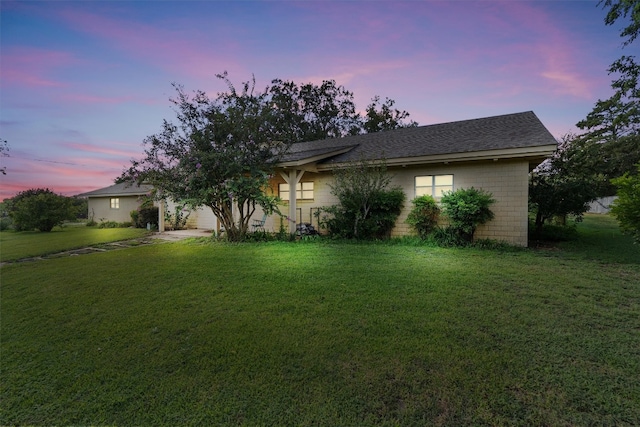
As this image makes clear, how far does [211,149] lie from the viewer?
8680 millimetres

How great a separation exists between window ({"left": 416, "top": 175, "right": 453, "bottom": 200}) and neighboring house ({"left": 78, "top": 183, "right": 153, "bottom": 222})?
17599 mm

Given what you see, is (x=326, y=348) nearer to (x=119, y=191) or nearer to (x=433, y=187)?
(x=433, y=187)

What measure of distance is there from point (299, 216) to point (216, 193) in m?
3.64

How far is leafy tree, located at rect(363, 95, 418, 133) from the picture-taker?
2845 cm

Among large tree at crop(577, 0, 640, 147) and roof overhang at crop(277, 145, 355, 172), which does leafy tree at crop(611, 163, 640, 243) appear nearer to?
roof overhang at crop(277, 145, 355, 172)

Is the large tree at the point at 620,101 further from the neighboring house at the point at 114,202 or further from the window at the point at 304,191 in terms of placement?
the neighboring house at the point at 114,202

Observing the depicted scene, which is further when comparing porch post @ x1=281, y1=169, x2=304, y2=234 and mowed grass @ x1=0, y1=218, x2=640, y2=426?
porch post @ x1=281, y1=169, x2=304, y2=234

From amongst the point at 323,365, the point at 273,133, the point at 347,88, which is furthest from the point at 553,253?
the point at 347,88

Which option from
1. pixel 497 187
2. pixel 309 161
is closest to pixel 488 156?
pixel 497 187

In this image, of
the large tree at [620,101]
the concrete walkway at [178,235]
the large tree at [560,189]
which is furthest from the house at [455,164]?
the large tree at [620,101]

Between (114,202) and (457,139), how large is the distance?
22824mm

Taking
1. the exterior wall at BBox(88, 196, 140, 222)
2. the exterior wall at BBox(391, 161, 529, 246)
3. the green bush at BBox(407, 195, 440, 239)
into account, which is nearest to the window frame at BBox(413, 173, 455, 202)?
the exterior wall at BBox(391, 161, 529, 246)

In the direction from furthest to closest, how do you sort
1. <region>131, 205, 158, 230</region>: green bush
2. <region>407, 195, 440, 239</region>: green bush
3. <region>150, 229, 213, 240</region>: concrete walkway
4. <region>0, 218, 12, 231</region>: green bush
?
<region>0, 218, 12, 231</region>: green bush → <region>131, 205, 158, 230</region>: green bush → <region>150, 229, 213, 240</region>: concrete walkway → <region>407, 195, 440, 239</region>: green bush

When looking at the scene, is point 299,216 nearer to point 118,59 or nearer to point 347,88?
point 118,59
